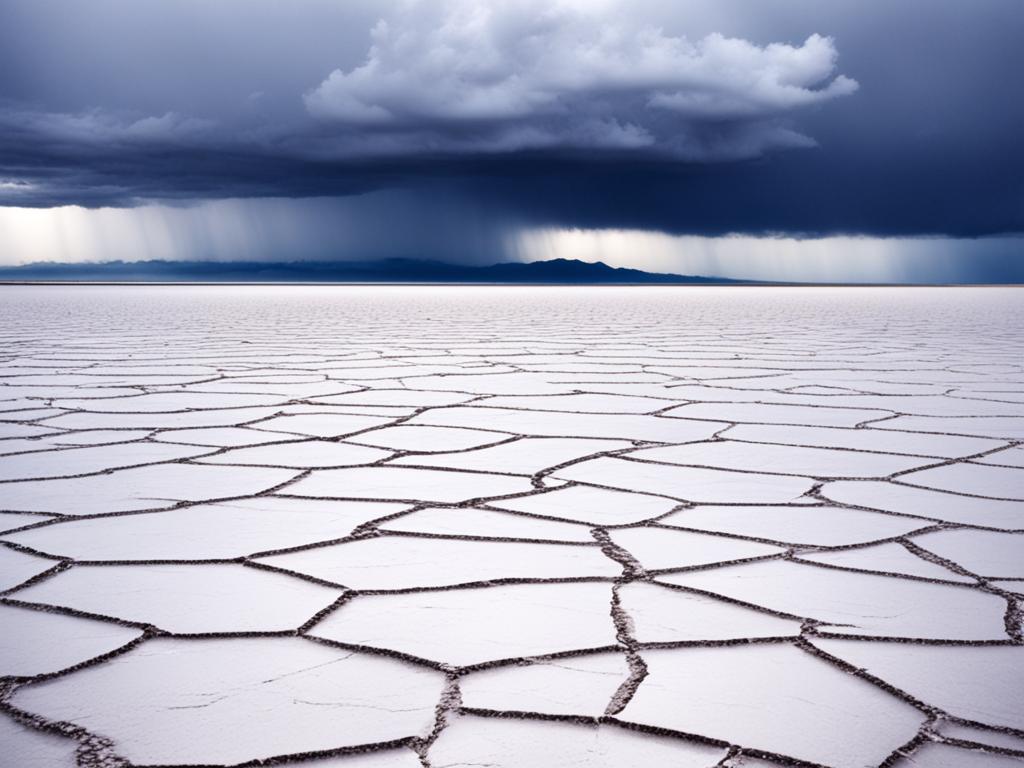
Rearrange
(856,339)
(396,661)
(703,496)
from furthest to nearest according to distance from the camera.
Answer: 1. (856,339)
2. (703,496)
3. (396,661)

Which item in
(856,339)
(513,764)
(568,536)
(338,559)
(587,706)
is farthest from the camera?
(856,339)

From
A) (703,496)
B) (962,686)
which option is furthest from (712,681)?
(703,496)

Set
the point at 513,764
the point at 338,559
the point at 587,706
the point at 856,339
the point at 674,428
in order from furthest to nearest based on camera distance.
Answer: the point at 856,339 → the point at 674,428 → the point at 338,559 → the point at 587,706 → the point at 513,764

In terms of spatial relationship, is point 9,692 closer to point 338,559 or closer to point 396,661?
point 396,661

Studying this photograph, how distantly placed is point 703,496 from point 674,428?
767 mm

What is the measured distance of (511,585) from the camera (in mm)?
1247

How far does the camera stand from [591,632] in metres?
1.09

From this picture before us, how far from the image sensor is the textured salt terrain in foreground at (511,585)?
2.83 ft

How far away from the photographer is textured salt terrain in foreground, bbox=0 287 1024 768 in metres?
0.86

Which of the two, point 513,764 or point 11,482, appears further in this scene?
point 11,482

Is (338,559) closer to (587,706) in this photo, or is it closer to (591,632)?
(591,632)

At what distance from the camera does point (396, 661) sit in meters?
1.01

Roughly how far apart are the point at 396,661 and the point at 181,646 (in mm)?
237

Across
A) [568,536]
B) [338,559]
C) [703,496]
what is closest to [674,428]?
[703,496]
